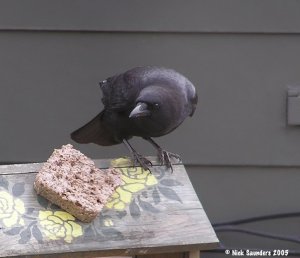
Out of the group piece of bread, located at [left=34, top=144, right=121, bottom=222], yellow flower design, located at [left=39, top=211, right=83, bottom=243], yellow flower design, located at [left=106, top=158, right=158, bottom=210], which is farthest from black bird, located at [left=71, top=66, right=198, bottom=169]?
yellow flower design, located at [left=39, top=211, right=83, bottom=243]

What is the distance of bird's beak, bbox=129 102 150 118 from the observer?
2727mm

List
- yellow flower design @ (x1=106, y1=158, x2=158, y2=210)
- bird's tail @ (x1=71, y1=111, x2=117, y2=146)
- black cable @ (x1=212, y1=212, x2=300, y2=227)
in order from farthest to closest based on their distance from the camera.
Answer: black cable @ (x1=212, y1=212, x2=300, y2=227), bird's tail @ (x1=71, y1=111, x2=117, y2=146), yellow flower design @ (x1=106, y1=158, x2=158, y2=210)

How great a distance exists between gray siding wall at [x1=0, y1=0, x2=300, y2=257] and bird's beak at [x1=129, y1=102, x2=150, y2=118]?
108 centimetres

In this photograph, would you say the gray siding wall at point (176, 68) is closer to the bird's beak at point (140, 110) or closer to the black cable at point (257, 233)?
the black cable at point (257, 233)

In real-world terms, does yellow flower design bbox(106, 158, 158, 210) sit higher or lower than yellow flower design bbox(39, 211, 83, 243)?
higher

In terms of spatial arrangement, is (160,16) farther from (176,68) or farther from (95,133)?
(95,133)

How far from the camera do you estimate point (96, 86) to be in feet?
12.7

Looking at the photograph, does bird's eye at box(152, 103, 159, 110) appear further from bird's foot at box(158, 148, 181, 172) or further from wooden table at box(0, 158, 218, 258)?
wooden table at box(0, 158, 218, 258)

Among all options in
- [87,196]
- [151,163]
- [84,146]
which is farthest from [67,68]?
[87,196]

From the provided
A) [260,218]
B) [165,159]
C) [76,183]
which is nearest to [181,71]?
[260,218]

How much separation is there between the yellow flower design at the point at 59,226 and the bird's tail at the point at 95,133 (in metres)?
1.14

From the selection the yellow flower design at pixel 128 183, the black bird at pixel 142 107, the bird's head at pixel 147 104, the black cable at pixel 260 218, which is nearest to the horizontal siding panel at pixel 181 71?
the black cable at pixel 260 218

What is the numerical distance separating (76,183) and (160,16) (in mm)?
1763

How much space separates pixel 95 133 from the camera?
3301 millimetres
